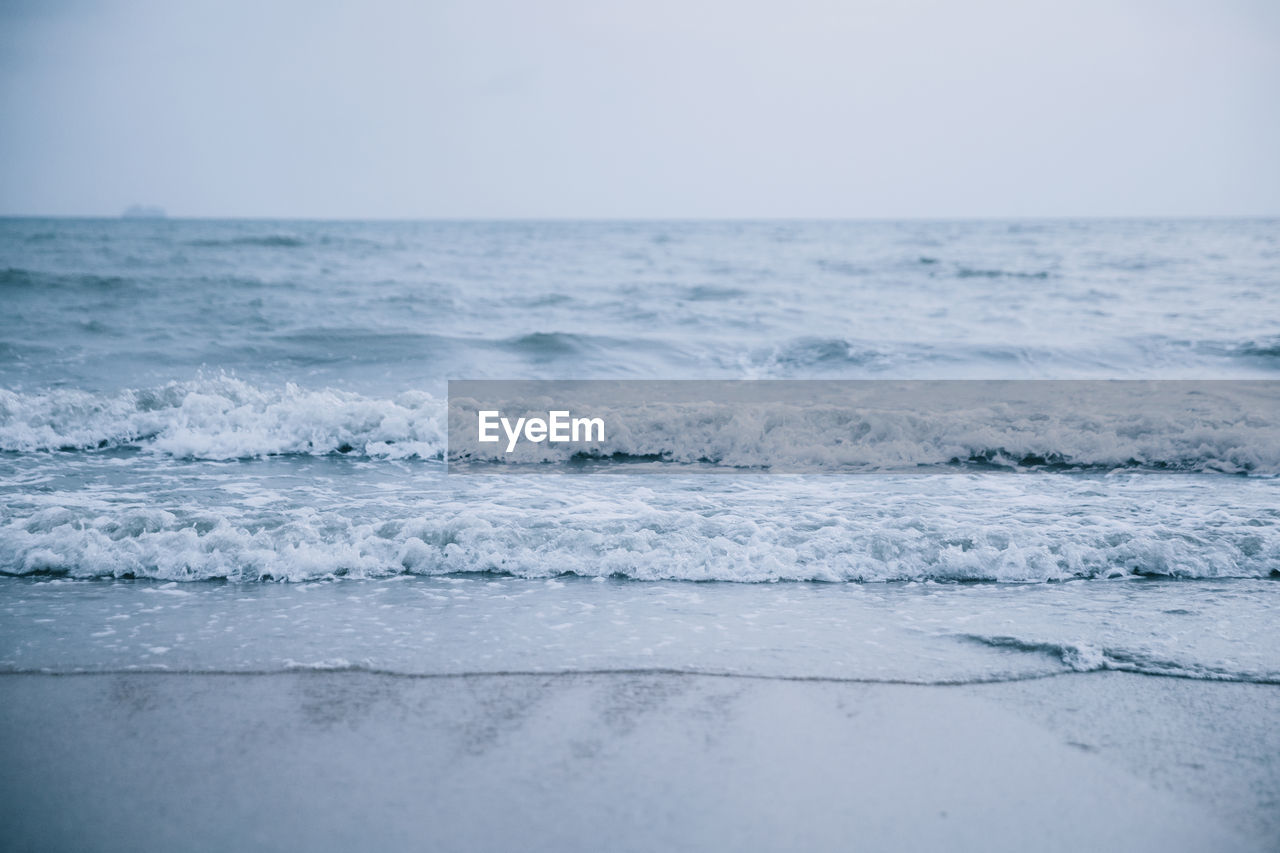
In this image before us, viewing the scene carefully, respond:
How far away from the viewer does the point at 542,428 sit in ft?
29.1

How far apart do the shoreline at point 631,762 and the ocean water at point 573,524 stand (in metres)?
0.24

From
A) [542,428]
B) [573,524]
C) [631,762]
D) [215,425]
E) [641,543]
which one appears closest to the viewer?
[631,762]

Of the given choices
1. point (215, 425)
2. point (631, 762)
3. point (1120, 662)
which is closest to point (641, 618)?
point (631, 762)

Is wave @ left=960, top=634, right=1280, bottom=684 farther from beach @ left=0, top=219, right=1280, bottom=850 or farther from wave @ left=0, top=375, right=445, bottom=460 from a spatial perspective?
wave @ left=0, top=375, right=445, bottom=460

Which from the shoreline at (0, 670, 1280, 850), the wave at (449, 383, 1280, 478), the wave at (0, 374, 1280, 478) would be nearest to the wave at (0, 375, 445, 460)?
the wave at (0, 374, 1280, 478)

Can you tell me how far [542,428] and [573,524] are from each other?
129 inches

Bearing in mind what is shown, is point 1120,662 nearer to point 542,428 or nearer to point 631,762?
point 631,762

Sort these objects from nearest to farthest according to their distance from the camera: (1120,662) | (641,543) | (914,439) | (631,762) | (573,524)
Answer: (631,762), (1120,662), (641,543), (573,524), (914,439)

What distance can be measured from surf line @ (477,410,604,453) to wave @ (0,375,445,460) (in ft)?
1.74

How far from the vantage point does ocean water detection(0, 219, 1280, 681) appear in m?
4.11

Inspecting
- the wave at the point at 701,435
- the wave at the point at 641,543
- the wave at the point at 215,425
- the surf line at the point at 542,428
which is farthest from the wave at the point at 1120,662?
the wave at the point at 215,425

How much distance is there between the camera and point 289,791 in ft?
9.46

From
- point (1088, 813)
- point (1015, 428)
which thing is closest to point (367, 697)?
point (1088, 813)

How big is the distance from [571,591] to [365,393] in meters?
6.75
